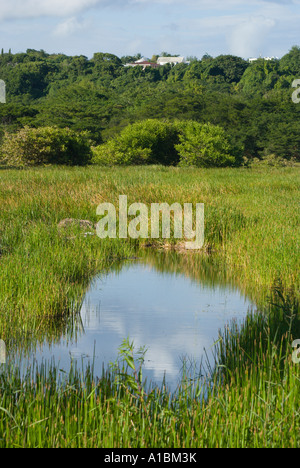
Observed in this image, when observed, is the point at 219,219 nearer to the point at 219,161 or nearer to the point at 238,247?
the point at 238,247

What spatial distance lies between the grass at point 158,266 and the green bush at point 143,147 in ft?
67.2

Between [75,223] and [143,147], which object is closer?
[75,223]

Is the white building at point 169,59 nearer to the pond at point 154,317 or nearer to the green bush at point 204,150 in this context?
the green bush at point 204,150

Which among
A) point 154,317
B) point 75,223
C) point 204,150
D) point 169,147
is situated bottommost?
point 154,317

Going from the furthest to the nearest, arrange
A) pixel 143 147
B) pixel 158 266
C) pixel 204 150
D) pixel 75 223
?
pixel 143 147 < pixel 204 150 < pixel 75 223 < pixel 158 266

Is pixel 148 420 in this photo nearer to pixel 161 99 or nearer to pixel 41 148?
pixel 41 148

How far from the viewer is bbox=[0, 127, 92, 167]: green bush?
28500 millimetres

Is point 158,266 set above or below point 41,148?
below

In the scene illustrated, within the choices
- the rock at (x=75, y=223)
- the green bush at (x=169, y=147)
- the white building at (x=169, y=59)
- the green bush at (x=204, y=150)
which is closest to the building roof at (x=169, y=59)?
the white building at (x=169, y=59)

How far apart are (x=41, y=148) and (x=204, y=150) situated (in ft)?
→ 35.0

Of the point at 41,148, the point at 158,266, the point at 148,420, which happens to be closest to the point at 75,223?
the point at 158,266

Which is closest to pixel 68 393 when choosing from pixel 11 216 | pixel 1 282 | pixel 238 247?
pixel 1 282

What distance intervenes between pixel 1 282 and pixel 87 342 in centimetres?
123

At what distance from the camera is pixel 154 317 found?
256 inches
